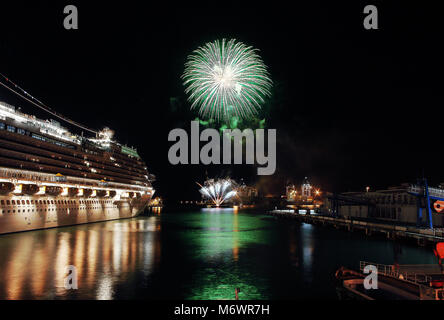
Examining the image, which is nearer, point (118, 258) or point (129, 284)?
point (129, 284)

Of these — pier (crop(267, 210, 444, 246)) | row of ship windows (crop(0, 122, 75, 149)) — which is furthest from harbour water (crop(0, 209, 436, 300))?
row of ship windows (crop(0, 122, 75, 149))

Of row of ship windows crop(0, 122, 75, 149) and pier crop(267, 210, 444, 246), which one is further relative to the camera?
row of ship windows crop(0, 122, 75, 149)

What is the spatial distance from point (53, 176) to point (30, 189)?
8187mm

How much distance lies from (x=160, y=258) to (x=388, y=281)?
961 inches

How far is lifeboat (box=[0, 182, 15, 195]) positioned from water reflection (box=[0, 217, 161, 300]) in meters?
6.96

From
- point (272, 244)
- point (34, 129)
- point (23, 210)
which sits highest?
point (34, 129)

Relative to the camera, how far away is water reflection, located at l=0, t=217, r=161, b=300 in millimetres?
24047

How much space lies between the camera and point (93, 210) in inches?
3396

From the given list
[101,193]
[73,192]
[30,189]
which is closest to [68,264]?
[30,189]

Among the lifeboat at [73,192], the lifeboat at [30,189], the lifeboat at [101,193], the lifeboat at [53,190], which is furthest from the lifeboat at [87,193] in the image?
the lifeboat at [30,189]

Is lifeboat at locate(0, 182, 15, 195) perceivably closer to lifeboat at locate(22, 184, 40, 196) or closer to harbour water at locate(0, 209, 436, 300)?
lifeboat at locate(22, 184, 40, 196)
